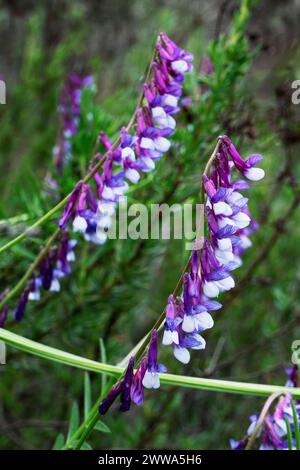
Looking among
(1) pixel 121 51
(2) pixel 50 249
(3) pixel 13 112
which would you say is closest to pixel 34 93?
(3) pixel 13 112

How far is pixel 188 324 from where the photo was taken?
27.3 inches

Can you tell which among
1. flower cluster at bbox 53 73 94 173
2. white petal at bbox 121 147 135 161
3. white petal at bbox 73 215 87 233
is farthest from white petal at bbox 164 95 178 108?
flower cluster at bbox 53 73 94 173

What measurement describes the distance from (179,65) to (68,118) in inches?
26.3

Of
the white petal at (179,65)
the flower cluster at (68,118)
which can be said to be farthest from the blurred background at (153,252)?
the white petal at (179,65)

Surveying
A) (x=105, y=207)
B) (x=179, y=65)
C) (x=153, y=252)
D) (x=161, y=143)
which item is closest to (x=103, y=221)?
(x=105, y=207)

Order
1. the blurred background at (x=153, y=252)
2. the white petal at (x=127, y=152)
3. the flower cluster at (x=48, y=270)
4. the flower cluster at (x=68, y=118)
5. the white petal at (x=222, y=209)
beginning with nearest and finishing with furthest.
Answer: the white petal at (x=222, y=209) < the white petal at (x=127, y=152) < the flower cluster at (x=48, y=270) < the blurred background at (x=153, y=252) < the flower cluster at (x=68, y=118)

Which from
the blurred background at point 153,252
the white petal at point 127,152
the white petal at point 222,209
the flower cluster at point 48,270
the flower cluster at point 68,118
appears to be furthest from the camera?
the flower cluster at point 68,118

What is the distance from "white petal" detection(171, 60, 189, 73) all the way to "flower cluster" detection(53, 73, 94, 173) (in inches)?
19.7

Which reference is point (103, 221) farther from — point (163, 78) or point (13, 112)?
point (13, 112)

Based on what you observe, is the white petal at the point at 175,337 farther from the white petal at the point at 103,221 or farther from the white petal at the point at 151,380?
the white petal at the point at 103,221

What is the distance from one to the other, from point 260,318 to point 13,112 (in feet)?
3.44

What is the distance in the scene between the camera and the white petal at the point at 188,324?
0.69 metres

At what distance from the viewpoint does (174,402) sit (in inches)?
57.9

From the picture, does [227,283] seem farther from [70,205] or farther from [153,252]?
[153,252]
